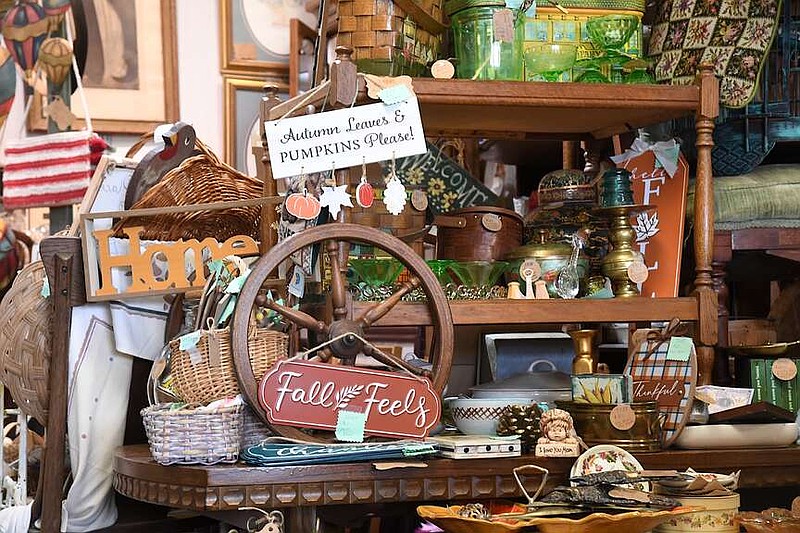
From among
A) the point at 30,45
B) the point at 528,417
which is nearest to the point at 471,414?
the point at 528,417

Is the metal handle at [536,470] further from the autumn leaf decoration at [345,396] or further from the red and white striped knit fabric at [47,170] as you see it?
the red and white striped knit fabric at [47,170]

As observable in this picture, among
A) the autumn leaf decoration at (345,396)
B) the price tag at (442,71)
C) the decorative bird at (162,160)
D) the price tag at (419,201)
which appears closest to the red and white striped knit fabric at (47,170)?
the decorative bird at (162,160)

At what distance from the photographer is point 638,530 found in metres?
1.79

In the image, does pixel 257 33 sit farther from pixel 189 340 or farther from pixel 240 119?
pixel 189 340

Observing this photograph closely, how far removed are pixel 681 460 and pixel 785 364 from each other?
1.37ft

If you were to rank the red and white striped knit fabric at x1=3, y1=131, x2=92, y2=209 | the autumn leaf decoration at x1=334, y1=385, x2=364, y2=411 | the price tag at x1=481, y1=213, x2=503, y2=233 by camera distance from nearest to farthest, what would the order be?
the autumn leaf decoration at x1=334, y1=385, x2=364, y2=411 < the price tag at x1=481, y1=213, x2=503, y2=233 < the red and white striped knit fabric at x1=3, y1=131, x2=92, y2=209

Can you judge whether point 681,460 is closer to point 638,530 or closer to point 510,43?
point 638,530

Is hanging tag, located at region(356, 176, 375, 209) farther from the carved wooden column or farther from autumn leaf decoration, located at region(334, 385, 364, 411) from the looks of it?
the carved wooden column

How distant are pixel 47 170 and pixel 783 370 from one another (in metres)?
2.66

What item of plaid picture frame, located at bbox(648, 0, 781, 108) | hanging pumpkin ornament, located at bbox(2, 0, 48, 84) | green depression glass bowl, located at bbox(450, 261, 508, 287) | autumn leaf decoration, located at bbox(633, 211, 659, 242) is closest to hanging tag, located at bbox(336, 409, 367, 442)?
green depression glass bowl, located at bbox(450, 261, 508, 287)

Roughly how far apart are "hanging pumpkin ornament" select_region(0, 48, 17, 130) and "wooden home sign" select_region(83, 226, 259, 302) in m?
2.22

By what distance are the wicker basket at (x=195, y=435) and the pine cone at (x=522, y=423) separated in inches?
20.0

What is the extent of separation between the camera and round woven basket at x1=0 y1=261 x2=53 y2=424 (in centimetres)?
244

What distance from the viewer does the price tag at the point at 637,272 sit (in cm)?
236
